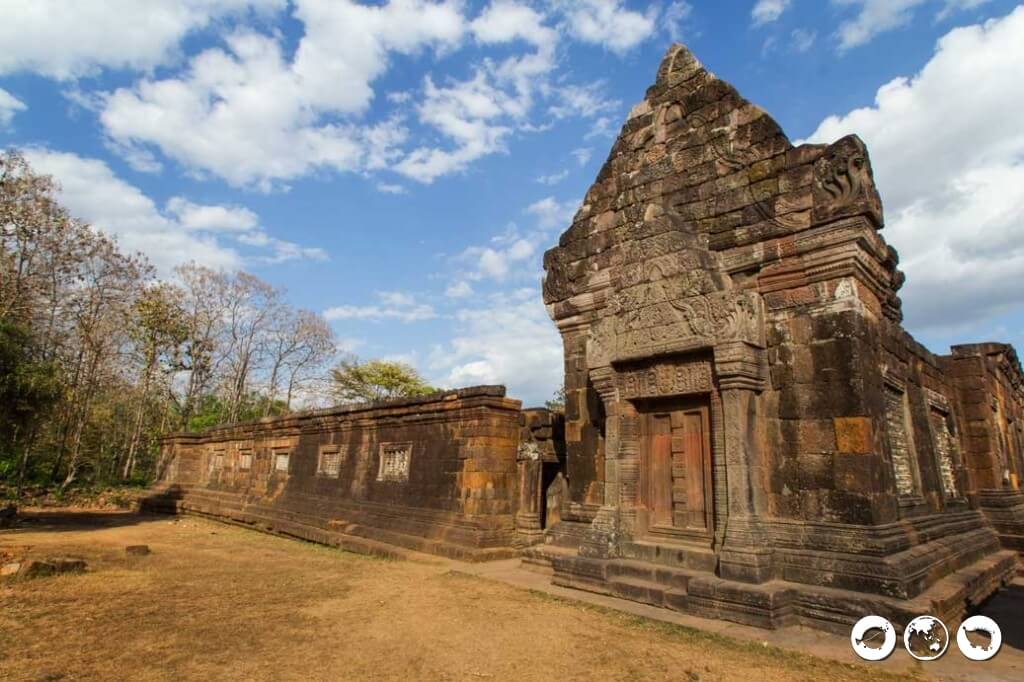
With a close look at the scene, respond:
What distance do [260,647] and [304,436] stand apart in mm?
10374

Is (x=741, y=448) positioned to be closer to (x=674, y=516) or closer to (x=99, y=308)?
(x=674, y=516)

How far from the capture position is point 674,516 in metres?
6.42

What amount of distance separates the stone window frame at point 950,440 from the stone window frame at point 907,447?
1151mm

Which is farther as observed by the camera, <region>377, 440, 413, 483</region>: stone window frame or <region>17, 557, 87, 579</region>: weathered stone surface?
<region>377, 440, 413, 483</region>: stone window frame

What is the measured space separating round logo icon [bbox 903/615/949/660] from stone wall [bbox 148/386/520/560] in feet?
18.5

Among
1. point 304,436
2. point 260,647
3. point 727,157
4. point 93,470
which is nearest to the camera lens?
point 260,647

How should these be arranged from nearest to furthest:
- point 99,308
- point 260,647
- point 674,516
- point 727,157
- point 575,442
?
point 260,647 < point 674,516 < point 727,157 < point 575,442 < point 99,308

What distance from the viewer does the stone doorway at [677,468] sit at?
20.5 feet

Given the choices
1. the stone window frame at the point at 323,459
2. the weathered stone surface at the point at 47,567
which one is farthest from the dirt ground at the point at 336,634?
the stone window frame at the point at 323,459

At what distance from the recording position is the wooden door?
627cm

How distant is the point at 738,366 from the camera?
229 inches

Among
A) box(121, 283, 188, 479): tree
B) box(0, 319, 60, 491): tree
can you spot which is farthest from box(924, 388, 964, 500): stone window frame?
box(121, 283, 188, 479): tree

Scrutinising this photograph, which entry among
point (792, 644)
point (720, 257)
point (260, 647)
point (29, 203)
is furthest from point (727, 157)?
point (29, 203)

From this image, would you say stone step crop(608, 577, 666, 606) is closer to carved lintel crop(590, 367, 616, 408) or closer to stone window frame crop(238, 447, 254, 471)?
carved lintel crop(590, 367, 616, 408)
